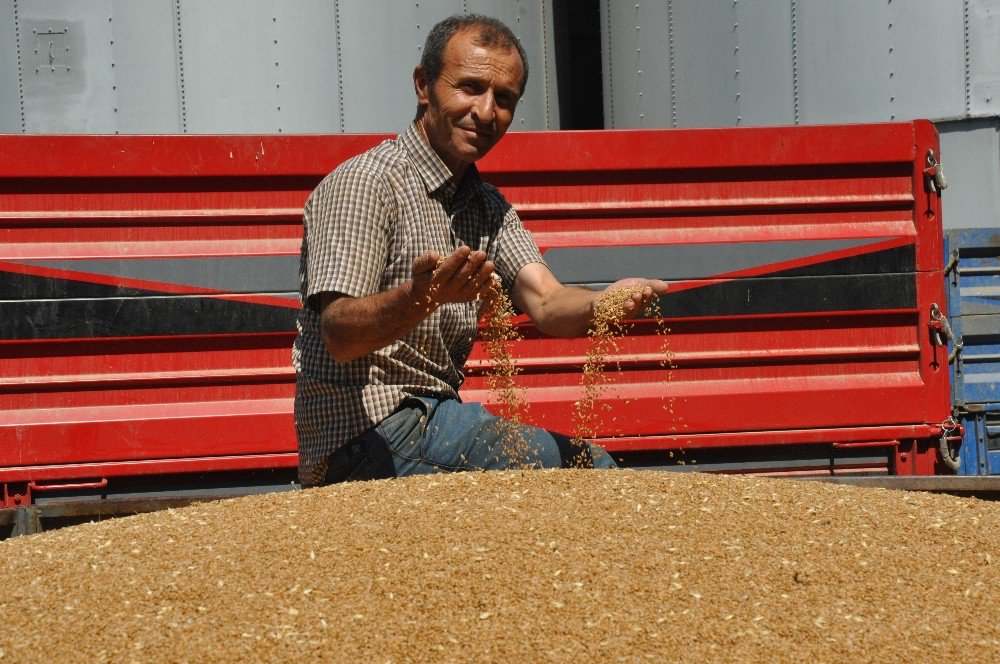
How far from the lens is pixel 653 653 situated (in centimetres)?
168

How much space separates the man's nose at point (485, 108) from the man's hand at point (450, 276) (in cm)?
66

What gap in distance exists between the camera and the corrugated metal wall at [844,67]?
5.80 metres

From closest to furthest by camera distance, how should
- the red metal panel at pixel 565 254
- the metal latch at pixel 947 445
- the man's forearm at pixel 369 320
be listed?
1. the man's forearm at pixel 369 320
2. the red metal panel at pixel 565 254
3. the metal latch at pixel 947 445

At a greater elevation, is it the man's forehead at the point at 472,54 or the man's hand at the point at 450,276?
the man's forehead at the point at 472,54

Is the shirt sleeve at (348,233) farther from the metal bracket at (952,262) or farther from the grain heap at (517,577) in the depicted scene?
the metal bracket at (952,262)

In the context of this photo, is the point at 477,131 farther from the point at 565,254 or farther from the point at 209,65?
the point at 209,65

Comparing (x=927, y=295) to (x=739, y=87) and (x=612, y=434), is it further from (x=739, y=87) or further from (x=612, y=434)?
(x=739, y=87)

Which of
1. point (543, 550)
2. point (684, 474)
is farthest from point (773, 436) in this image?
point (543, 550)

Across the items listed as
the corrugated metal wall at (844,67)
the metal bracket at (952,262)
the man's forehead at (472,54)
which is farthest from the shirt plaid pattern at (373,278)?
the corrugated metal wall at (844,67)

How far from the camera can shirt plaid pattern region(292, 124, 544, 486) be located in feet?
8.46

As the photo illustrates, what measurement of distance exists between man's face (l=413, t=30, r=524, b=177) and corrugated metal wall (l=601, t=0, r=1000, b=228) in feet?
11.2

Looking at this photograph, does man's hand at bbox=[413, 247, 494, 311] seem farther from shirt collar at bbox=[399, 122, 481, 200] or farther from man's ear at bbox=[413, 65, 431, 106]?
man's ear at bbox=[413, 65, 431, 106]

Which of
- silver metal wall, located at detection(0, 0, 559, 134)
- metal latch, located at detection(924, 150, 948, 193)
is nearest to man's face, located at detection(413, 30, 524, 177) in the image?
metal latch, located at detection(924, 150, 948, 193)

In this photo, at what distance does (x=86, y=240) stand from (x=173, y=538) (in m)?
1.90
